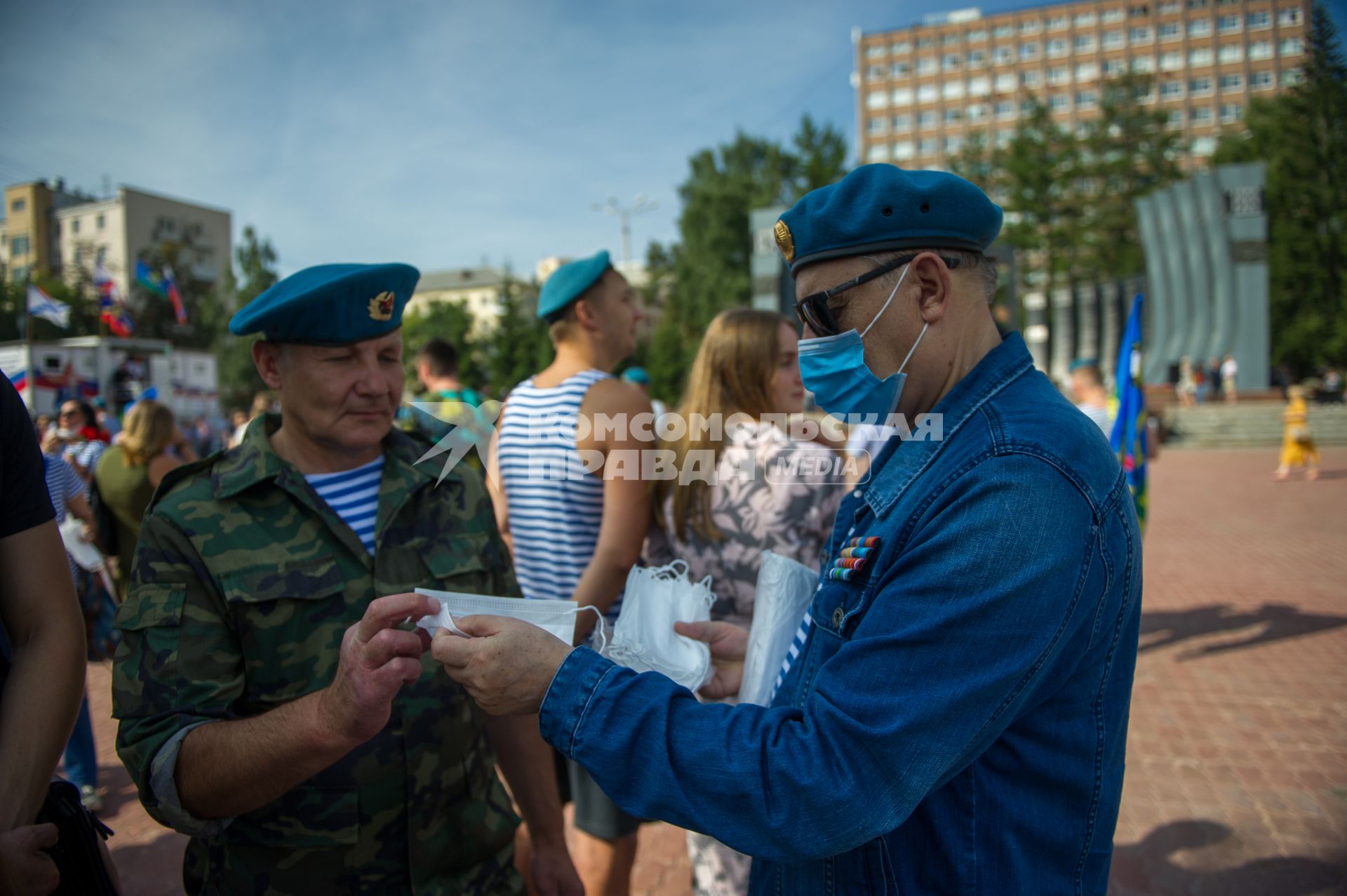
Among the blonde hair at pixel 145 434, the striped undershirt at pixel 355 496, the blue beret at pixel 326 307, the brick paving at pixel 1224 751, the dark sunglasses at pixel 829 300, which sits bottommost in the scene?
the brick paving at pixel 1224 751

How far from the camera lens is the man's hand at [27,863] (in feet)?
4.50

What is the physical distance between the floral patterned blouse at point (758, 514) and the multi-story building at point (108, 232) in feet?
154

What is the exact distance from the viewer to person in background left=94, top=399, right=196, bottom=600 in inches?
219

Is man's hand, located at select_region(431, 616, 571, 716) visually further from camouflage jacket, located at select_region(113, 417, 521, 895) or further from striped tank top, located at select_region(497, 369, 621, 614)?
striped tank top, located at select_region(497, 369, 621, 614)

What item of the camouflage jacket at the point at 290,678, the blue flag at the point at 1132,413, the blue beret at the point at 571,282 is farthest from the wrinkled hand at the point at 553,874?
the blue flag at the point at 1132,413

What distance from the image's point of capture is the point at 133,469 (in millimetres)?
5594

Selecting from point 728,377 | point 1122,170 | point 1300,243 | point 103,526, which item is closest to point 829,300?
point 728,377

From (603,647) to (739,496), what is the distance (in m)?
1.09

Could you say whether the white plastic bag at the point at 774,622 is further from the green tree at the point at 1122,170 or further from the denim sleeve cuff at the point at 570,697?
the green tree at the point at 1122,170

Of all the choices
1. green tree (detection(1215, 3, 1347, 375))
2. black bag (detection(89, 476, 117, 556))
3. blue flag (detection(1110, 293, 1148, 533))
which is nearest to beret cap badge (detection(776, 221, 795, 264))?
blue flag (detection(1110, 293, 1148, 533))

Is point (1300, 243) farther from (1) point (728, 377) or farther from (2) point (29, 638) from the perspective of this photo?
(2) point (29, 638)

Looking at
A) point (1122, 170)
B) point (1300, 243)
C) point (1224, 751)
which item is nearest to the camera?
point (1224, 751)

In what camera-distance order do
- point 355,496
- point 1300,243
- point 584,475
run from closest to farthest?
1. point 355,496
2. point 584,475
3. point 1300,243

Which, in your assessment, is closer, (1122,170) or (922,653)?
(922,653)
